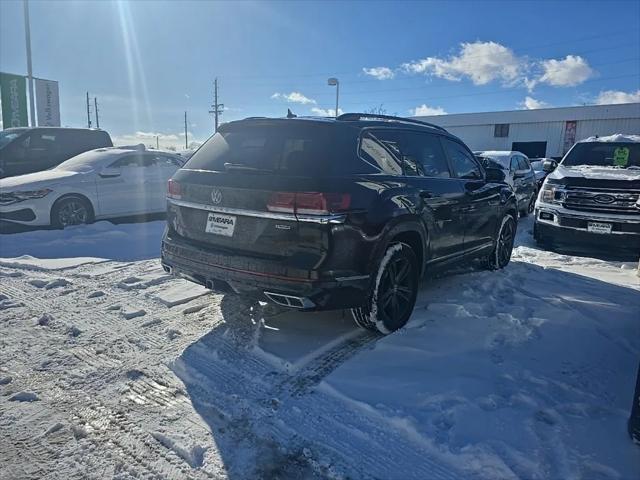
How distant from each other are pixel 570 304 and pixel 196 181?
12.8 feet

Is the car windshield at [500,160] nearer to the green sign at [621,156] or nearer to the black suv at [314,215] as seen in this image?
the green sign at [621,156]

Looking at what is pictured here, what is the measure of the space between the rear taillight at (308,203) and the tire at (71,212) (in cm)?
599

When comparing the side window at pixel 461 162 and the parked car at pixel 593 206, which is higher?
the side window at pixel 461 162

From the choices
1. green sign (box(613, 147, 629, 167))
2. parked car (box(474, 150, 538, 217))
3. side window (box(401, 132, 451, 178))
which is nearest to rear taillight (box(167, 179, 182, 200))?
side window (box(401, 132, 451, 178))

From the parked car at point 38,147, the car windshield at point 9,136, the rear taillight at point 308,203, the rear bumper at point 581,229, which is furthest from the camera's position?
the car windshield at point 9,136

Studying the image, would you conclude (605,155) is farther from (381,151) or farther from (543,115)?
(543,115)

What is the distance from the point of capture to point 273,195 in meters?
3.27

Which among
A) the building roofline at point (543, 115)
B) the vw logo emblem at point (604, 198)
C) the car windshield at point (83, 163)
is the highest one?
the building roofline at point (543, 115)

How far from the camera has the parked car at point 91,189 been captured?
7508 millimetres

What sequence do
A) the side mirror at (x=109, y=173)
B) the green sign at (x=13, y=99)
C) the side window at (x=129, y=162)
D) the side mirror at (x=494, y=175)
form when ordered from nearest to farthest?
1. the side mirror at (x=494, y=175)
2. the side mirror at (x=109, y=173)
3. the side window at (x=129, y=162)
4. the green sign at (x=13, y=99)

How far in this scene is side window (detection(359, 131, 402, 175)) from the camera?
3736 mm

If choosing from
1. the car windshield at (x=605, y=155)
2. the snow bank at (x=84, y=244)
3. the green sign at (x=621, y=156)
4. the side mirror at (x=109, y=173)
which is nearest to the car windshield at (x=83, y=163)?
the side mirror at (x=109, y=173)

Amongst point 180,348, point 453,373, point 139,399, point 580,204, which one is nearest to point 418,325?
point 453,373

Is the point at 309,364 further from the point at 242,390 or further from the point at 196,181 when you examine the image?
the point at 196,181
